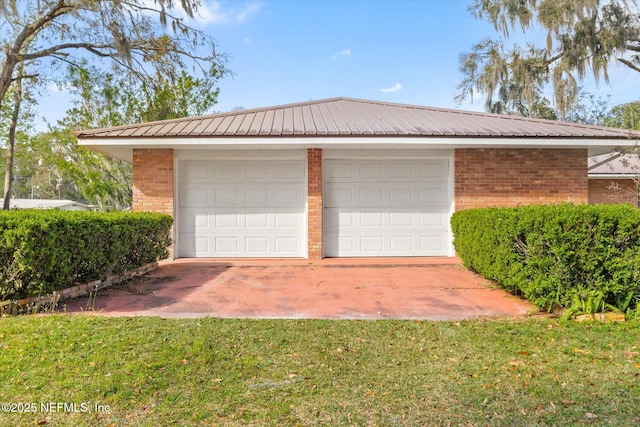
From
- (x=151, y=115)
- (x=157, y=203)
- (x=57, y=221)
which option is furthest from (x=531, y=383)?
(x=151, y=115)

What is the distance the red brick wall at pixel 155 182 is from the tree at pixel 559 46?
14026mm

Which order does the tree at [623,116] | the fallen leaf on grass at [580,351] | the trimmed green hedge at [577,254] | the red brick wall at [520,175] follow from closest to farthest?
1. the fallen leaf on grass at [580,351]
2. the trimmed green hedge at [577,254]
3. the red brick wall at [520,175]
4. the tree at [623,116]

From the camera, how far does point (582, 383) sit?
2742 mm

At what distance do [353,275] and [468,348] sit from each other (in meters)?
3.46

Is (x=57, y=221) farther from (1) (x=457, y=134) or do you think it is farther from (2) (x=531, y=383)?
(1) (x=457, y=134)

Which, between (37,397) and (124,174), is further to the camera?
(124,174)

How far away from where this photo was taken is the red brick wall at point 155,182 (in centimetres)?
830

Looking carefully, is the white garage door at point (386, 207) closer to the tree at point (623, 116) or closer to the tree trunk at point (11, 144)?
the tree trunk at point (11, 144)

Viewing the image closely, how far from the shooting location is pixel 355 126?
8344 millimetres

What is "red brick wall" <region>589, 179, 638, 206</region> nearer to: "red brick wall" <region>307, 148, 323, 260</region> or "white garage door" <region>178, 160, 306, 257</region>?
"red brick wall" <region>307, 148, 323, 260</region>

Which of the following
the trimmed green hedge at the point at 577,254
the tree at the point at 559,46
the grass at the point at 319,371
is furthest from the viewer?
the tree at the point at 559,46

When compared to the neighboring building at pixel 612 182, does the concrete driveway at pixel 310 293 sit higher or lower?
lower

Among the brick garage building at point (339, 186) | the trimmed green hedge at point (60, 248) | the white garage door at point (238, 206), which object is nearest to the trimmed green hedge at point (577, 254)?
the brick garage building at point (339, 186)

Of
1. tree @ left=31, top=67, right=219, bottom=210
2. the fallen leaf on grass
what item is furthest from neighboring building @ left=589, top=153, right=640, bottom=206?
tree @ left=31, top=67, right=219, bottom=210
